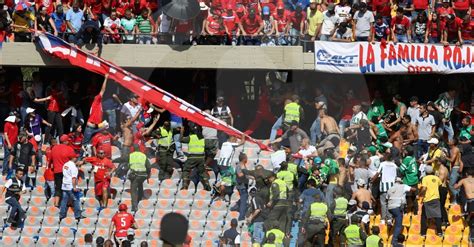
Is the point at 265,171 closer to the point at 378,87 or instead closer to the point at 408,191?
the point at 408,191

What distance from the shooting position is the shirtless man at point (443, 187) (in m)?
23.0

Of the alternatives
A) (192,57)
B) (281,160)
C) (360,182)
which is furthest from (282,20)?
(360,182)

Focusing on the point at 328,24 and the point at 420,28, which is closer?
the point at 328,24

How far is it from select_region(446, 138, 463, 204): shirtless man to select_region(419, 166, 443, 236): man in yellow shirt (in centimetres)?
67

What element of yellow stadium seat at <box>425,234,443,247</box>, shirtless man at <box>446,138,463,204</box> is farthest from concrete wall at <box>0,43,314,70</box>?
yellow stadium seat at <box>425,234,443,247</box>

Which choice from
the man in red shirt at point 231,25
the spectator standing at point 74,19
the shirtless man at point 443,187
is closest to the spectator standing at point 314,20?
the man in red shirt at point 231,25

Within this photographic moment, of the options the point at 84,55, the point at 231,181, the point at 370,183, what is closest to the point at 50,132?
the point at 84,55

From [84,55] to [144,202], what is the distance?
10.6 feet

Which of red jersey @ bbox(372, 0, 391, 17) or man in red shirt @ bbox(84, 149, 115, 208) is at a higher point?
red jersey @ bbox(372, 0, 391, 17)

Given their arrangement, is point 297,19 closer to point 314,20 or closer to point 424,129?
point 314,20

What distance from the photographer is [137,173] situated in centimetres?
2325

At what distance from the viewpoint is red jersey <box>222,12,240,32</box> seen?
24.8 meters

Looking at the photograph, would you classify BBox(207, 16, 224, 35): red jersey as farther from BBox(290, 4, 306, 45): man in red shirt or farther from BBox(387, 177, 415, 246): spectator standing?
BBox(387, 177, 415, 246): spectator standing

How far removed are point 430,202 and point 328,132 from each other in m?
2.64
